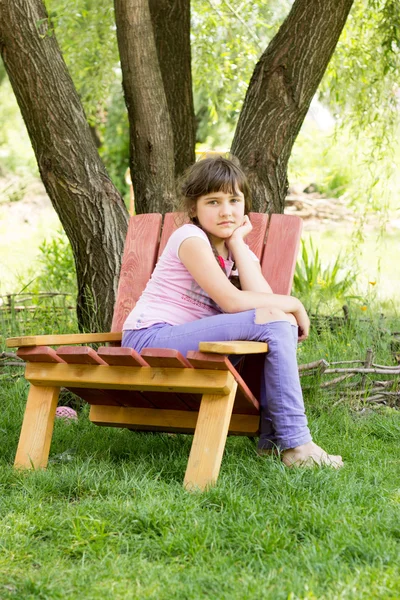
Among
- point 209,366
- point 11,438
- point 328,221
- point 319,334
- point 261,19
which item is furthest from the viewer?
point 328,221

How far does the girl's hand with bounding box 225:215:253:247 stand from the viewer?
3.21 metres

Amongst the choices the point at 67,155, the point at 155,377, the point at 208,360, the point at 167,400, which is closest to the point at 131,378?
the point at 155,377

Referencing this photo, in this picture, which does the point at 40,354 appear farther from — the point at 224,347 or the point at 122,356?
the point at 224,347

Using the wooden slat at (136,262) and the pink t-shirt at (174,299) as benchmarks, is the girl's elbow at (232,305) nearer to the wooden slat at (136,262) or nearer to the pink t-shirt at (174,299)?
the pink t-shirt at (174,299)

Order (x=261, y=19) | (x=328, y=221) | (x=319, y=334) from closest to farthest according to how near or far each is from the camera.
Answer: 1. (x=319, y=334)
2. (x=261, y=19)
3. (x=328, y=221)

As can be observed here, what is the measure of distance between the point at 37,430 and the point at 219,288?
854 millimetres

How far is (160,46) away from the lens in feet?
16.7

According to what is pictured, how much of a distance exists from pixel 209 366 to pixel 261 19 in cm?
471

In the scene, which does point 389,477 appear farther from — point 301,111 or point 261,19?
point 261,19

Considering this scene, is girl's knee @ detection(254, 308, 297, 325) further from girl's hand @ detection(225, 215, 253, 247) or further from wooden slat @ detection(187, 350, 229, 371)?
girl's hand @ detection(225, 215, 253, 247)

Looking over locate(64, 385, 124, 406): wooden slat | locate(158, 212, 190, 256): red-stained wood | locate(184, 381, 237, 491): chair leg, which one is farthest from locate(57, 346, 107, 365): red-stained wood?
locate(158, 212, 190, 256): red-stained wood

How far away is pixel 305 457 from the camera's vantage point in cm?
284

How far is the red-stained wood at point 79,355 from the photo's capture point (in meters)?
2.77

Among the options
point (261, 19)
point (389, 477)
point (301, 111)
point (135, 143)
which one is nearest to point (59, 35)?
point (261, 19)
